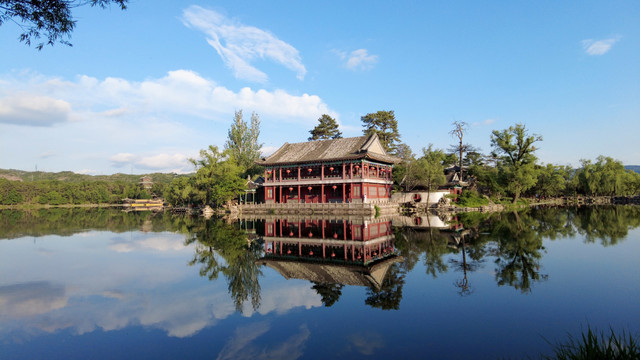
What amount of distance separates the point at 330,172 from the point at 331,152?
2.50 metres

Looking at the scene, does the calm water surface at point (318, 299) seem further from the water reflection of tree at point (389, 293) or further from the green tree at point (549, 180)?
Result: the green tree at point (549, 180)

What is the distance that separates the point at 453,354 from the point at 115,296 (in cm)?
891

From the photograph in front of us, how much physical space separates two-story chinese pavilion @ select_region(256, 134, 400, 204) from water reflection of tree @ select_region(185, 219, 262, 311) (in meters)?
21.0

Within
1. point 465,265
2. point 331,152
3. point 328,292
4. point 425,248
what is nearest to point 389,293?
point 328,292

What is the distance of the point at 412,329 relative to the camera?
7137 millimetres

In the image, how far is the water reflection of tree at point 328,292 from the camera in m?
9.27

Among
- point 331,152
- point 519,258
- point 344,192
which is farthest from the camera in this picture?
point 331,152

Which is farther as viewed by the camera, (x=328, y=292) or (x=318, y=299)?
(x=328, y=292)

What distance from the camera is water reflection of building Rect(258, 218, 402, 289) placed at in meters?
11.9

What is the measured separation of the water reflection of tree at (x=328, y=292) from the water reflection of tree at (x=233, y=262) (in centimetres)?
170

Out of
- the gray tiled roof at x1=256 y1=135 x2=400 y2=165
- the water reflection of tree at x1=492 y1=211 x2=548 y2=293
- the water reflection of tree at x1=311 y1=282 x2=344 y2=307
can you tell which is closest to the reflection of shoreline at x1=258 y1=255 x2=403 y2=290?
the water reflection of tree at x1=311 y1=282 x2=344 y2=307

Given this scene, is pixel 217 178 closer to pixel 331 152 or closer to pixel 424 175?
pixel 331 152

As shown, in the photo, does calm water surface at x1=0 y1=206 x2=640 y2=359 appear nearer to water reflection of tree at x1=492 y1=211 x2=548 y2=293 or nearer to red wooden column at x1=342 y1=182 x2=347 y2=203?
water reflection of tree at x1=492 y1=211 x2=548 y2=293

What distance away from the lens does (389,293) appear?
385 inches
